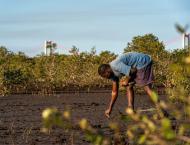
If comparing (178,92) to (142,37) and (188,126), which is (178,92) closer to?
(188,126)

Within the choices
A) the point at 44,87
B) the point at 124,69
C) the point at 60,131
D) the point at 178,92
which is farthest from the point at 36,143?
the point at 44,87

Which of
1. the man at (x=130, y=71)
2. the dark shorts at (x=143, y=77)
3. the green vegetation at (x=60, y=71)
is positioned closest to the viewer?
the man at (x=130, y=71)

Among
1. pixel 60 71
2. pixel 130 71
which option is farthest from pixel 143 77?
pixel 60 71

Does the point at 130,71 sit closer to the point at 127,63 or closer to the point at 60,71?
the point at 127,63

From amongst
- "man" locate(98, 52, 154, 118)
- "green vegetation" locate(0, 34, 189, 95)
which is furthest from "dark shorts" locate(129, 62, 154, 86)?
"green vegetation" locate(0, 34, 189, 95)

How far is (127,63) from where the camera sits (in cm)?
1051

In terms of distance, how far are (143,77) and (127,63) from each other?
36 cm

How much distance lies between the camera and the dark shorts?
10.6 metres

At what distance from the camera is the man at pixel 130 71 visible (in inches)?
406

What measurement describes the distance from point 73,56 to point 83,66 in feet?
2.25

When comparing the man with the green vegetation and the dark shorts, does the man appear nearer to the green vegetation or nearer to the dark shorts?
the dark shorts

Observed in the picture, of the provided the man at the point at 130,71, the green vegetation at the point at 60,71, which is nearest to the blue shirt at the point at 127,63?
the man at the point at 130,71

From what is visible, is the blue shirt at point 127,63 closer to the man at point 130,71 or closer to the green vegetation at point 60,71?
the man at point 130,71

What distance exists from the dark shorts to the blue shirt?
7 cm
